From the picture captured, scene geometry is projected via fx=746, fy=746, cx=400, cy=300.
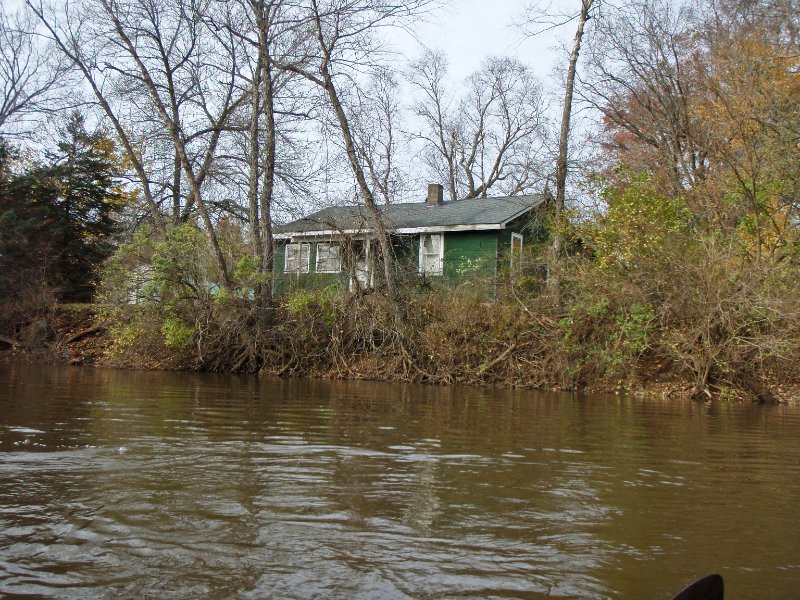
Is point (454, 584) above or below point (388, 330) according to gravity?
below

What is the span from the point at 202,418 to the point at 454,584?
21.6 feet

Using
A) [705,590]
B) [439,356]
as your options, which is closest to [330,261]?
[439,356]

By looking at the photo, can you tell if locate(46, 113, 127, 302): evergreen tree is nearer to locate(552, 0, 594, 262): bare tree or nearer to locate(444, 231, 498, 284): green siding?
locate(444, 231, 498, 284): green siding

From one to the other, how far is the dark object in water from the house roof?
1925 cm

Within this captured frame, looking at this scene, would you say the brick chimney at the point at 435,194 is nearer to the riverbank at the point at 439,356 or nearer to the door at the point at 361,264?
the door at the point at 361,264

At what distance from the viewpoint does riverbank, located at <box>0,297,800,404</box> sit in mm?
17359

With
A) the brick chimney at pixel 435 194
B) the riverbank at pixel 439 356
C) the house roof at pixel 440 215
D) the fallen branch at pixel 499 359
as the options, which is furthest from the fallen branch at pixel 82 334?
the brick chimney at pixel 435 194

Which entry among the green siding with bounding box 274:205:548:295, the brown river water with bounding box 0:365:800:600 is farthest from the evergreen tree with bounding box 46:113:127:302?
the brown river water with bounding box 0:365:800:600

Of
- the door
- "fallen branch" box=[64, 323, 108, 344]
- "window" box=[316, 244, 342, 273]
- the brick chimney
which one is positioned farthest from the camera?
the brick chimney

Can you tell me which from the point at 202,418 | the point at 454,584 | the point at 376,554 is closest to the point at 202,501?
the point at 376,554

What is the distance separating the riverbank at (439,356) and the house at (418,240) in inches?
47.8

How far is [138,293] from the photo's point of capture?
20969 mm

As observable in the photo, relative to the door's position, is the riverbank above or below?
below

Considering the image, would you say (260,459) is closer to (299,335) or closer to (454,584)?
(454,584)
